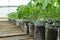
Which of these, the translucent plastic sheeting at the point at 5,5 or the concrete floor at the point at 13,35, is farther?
the translucent plastic sheeting at the point at 5,5

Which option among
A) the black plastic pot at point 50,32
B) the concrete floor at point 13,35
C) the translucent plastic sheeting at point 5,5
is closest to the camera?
the black plastic pot at point 50,32

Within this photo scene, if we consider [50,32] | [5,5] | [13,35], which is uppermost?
[5,5]

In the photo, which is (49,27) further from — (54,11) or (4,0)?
(4,0)

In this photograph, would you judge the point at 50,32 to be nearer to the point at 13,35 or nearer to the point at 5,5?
the point at 13,35

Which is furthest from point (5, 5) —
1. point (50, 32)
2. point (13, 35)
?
point (50, 32)

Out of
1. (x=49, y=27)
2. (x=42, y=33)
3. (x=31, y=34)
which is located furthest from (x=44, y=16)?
(x=31, y=34)

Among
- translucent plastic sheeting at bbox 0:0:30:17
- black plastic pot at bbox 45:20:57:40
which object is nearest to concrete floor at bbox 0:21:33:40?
black plastic pot at bbox 45:20:57:40

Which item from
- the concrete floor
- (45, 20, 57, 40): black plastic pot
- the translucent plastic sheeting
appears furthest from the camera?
the translucent plastic sheeting

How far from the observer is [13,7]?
21.3 ft

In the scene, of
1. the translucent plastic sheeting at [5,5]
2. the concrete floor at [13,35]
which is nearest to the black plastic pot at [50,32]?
the concrete floor at [13,35]

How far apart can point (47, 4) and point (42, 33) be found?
1.66ft

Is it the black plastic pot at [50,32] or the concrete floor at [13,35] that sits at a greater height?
the black plastic pot at [50,32]

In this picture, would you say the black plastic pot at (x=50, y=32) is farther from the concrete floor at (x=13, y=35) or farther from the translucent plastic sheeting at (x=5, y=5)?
the translucent plastic sheeting at (x=5, y=5)

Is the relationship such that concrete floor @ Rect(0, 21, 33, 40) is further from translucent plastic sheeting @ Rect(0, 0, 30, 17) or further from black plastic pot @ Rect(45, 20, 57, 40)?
translucent plastic sheeting @ Rect(0, 0, 30, 17)
